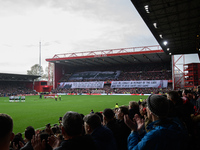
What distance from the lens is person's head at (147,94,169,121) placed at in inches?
80.0

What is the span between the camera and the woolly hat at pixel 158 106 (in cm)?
203

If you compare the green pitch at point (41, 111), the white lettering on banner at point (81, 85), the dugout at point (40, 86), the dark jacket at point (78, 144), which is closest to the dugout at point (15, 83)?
the dugout at point (40, 86)

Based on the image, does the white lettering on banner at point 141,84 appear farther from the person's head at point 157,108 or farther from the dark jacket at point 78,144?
the dark jacket at point 78,144

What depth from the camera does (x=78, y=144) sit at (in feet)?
5.88

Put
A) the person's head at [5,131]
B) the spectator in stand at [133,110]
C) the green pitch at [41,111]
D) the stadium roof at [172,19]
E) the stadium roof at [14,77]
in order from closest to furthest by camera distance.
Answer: the person's head at [5,131] → the spectator in stand at [133,110] → the stadium roof at [172,19] → the green pitch at [41,111] → the stadium roof at [14,77]

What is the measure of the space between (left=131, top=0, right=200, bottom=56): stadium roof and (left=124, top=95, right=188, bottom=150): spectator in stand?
9237 mm

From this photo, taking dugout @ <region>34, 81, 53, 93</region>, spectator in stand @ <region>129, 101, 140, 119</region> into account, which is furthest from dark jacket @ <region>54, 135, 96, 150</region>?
dugout @ <region>34, 81, 53, 93</region>

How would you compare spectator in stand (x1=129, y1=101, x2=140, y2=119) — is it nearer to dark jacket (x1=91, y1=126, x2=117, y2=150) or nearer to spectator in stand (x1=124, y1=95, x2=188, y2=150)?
dark jacket (x1=91, y1=126, x2=117, y2=150)

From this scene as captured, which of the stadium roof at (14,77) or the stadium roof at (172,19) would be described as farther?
the stadium roof at (14,77)

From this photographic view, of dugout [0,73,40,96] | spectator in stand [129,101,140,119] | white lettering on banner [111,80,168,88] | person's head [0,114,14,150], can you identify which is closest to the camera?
person's head [0,114,14,150]

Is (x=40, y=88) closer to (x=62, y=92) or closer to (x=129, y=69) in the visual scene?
(x=62, y=92)

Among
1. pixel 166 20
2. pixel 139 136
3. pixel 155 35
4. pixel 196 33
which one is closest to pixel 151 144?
pixel 139 136

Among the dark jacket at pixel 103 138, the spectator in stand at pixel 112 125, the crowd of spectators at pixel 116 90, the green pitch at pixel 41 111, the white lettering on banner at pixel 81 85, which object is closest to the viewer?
the dark jacket at pixel 103 138

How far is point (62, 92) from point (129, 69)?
86.7 feet
